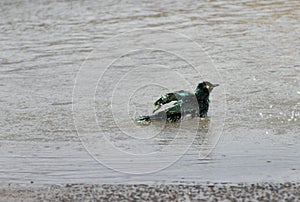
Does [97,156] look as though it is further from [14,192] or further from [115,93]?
[115,93]

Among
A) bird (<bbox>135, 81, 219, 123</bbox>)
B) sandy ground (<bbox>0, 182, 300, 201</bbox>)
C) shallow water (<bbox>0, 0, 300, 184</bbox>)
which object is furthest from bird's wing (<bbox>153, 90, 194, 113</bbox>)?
sandy ground (<bbox>0, 182, 300, 201</bbox>)

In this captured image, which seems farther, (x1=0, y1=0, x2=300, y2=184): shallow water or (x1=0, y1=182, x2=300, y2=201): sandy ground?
(x1=0, y1=0, x2=300, y2=184): shallow water

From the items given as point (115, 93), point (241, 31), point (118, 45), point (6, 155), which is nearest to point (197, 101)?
point (115, 93)

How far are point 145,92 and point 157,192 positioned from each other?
3.24 meters

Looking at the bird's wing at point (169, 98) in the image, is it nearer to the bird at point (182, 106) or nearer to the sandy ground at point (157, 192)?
the bird at point (182, 106)

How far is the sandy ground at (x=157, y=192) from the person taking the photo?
15.1 ft

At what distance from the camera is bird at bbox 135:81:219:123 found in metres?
6.82

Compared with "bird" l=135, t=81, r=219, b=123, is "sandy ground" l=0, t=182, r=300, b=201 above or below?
below

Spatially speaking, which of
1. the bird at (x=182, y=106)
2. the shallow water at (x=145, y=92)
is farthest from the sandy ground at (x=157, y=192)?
the bird at (x=182, y=106)

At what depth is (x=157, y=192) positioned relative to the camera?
187 inches

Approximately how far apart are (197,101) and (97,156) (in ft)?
4.81

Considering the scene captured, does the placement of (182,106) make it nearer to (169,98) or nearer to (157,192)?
(169,98)

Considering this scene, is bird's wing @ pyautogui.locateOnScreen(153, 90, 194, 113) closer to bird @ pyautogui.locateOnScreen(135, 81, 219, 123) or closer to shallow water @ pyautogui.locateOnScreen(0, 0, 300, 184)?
bird @ pyautogui.locateOnScreen(135, 81, 219, 123)

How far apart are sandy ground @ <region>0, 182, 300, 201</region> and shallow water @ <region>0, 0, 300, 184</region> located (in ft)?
0.64
